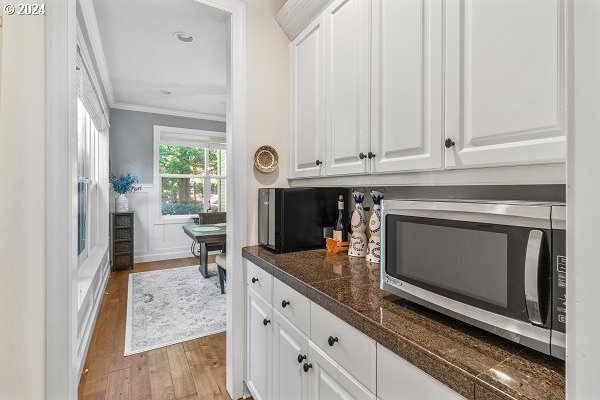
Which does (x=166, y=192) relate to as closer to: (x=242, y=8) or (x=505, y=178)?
(x=242, y=8)

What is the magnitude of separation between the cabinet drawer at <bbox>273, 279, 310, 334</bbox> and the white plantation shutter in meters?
2.30

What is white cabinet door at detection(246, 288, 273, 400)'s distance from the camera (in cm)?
148

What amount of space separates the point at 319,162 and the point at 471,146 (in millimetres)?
846

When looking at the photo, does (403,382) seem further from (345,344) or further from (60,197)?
(60,197)

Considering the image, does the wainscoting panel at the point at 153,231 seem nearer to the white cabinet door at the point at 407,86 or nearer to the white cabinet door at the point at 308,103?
the white cabinet door at the point at 308,103

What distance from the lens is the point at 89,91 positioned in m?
2.78

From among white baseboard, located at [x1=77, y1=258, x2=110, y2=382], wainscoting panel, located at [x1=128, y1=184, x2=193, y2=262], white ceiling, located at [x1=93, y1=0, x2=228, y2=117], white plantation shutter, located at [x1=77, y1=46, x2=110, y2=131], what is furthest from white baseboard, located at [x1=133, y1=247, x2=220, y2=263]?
white ceiling, located at [x1=93, y1=0, x2=228, y2=117]

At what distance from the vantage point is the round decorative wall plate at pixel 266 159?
185cm

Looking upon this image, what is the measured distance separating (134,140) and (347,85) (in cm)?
454

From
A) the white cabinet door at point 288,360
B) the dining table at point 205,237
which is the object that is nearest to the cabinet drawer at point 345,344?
the white cabinet door at point 288,360

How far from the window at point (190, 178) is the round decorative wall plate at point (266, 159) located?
3911 mm

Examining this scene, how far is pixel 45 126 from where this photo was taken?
1.24 metres

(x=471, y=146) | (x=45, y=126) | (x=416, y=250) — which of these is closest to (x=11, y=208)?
(x=45, y=126)

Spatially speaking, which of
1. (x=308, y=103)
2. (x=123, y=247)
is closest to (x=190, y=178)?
(x=123, y=247)
